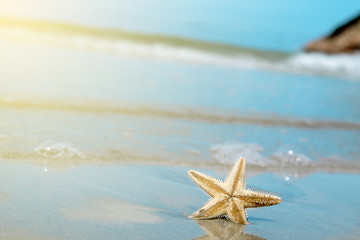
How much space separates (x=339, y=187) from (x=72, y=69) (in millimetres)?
5908

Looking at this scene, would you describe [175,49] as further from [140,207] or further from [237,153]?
[140,207]

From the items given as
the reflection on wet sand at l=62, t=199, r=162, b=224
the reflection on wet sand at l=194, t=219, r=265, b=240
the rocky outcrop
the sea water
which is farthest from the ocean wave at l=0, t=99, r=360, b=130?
the rocky outcrop

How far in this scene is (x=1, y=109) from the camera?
5.80 meters

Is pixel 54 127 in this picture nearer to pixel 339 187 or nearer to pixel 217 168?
pixel 217 168

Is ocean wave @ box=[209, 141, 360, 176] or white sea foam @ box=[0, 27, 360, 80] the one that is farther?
white sea foam @ box=[0, 27, 360, 80]

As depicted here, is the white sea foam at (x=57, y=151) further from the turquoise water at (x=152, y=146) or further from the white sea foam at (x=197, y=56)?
the white sea foam at (x=197, y=56)

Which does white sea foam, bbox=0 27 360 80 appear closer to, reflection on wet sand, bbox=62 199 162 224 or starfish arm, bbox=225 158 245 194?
reflection on wet sand, bbox=62 199 162 224

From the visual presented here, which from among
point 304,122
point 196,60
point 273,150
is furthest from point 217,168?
point 196,60

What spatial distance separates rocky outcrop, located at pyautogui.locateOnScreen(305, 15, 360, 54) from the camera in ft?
72.2

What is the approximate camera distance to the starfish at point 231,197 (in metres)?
3.32

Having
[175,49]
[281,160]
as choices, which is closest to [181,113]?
[281,160]

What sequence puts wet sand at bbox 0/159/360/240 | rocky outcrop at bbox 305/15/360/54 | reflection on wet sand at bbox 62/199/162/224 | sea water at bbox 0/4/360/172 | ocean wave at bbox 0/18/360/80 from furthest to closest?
rocky outcrop at bbox 305/15/360/54 < ocean wave at bbox 0/18/360/80 < sea water at bbox 0/4/360/172 < reflection on wet sand at bbox 62/199/162/224 < wet sand at bbox 0/159/360/240

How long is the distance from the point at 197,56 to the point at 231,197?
14250mm

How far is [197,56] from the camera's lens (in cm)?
1728
